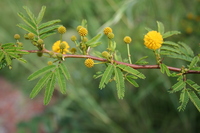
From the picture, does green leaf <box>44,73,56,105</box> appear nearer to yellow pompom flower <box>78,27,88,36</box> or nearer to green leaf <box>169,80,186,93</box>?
yellow pompom flower <box>78,27,88,36</box>

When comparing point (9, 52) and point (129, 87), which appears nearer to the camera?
point (9, 52)

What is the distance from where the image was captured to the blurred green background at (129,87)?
6.55 feet

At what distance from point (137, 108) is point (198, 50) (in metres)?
0.75

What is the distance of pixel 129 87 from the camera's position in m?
2.48

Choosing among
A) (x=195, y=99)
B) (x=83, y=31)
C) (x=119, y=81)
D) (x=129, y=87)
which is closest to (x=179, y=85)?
(x=195, y=99)

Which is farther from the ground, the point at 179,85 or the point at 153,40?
the point at 153,40

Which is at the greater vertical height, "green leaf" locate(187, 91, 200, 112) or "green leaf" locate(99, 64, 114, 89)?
"green leaf" locate(99, 64, 114, 89)

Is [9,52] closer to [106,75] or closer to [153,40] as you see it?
[106,75]

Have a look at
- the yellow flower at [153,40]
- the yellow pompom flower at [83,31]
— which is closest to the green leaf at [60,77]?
the yellow pompom flower at [83,31]

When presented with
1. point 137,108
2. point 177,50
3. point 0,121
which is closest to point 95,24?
point 137,108

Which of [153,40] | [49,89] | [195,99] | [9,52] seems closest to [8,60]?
[9,52]

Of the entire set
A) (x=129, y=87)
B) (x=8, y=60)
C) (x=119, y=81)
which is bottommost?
(x=129, y=87)

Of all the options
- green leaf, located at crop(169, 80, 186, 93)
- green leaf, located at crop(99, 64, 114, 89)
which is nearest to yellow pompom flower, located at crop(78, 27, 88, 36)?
green leaf, located at crop(99, 64, 114, 89)

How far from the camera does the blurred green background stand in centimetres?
200
